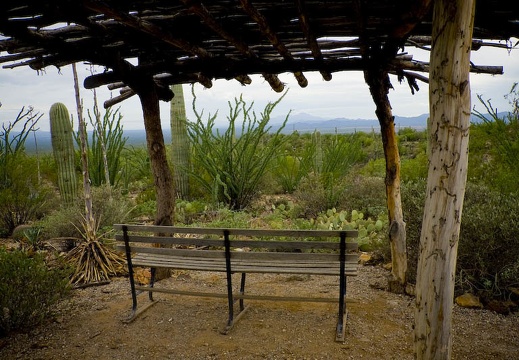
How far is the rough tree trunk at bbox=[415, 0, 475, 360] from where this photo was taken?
220cm

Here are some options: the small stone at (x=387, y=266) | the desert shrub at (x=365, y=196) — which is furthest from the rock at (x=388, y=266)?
the desert shrub at (x=365, y=196)

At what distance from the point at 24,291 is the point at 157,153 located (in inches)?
73.7

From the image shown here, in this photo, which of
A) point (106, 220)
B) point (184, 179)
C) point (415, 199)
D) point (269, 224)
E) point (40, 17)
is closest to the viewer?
point (40, 17)

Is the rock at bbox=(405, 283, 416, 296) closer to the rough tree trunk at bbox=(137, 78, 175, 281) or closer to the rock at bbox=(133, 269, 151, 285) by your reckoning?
the rough tree trunk at bbox=(137, 78, 175, 281)

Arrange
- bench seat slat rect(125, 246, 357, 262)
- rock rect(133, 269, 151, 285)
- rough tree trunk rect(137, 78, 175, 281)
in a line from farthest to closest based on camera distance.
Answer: rock rect(133, 269, 151, 285) < rough tree trunk rect(137, 78, 175, 281) < bench seat slat rect(125, 246, 357, 262)

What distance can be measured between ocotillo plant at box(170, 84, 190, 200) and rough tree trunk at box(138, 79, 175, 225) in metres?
5.00

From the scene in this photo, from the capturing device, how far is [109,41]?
3486mm

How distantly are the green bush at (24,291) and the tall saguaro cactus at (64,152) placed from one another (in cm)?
449

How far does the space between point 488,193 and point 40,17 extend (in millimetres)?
4930

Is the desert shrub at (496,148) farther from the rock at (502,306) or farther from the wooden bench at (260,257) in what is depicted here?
the wooden bench at (260,257)

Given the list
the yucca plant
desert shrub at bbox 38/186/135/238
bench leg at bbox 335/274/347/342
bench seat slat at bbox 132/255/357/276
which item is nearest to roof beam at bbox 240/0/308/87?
bench seat slat at bbox 132/255/357/276

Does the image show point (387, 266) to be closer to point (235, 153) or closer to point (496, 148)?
point (496, 148)

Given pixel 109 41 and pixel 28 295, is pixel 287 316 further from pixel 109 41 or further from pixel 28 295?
pixel 109 41

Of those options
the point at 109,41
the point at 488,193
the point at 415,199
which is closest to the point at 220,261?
the point at 109,41
